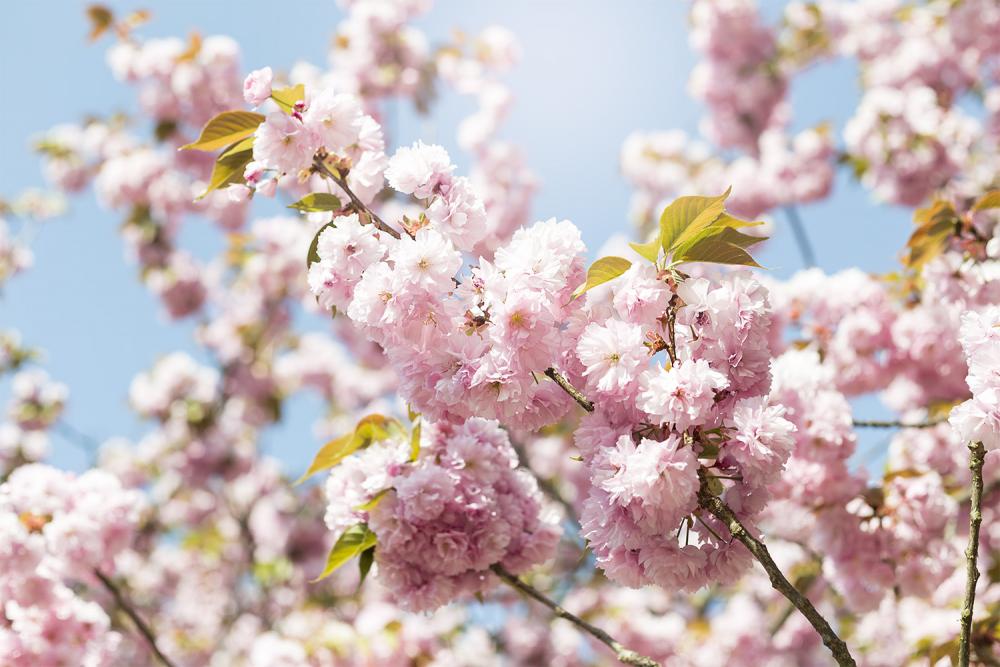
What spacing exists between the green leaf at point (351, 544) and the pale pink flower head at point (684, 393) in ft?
2.83

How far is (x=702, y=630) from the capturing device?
5.02m

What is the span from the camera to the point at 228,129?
174 cm

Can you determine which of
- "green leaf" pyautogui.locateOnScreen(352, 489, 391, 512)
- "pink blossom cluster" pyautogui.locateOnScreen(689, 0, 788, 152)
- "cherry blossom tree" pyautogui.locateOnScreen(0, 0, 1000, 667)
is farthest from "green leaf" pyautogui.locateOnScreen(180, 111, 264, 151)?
"pink blossom cluster" pyautogui.locateOnScreen(689, 0, 788, 152)

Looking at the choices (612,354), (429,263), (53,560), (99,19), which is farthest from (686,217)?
(99,19)

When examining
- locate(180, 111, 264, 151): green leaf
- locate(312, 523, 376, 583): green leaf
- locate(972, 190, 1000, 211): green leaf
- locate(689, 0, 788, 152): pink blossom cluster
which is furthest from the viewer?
locate(689, 0, 788, 152): pink blossom cluster

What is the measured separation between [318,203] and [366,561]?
843 millimetres

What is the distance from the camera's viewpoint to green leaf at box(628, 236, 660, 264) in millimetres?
1384

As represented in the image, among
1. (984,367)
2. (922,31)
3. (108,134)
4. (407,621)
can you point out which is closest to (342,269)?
(984,367)

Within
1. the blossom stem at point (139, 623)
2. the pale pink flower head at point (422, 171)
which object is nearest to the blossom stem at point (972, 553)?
the pale pink flower head at point (422, 171)

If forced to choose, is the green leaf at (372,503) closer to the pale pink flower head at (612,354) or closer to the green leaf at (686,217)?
the pale pink flower head at (612,354)

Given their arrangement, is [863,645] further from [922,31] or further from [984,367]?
[922,31]

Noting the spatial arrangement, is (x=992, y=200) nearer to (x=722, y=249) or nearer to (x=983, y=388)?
(x=983, y=388)

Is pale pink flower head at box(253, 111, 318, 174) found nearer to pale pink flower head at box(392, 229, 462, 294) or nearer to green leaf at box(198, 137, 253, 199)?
green leaf at box(198, 137, 253, 199)

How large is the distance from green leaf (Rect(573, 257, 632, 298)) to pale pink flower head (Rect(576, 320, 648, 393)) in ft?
0.25
